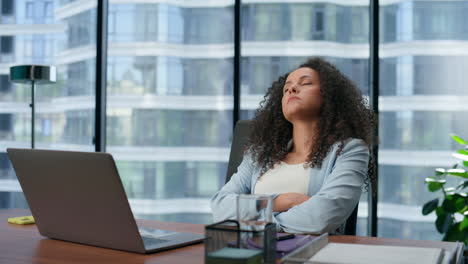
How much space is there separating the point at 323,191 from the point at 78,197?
82 centimetres

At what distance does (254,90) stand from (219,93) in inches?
10.3

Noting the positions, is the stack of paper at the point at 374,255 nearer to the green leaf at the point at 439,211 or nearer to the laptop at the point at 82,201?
the laptop at the point at 82,201

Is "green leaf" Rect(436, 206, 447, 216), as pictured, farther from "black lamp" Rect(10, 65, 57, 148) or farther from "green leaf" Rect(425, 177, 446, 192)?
"black lamp" Rect(10, 65, 57, 148)

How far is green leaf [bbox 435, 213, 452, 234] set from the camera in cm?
313

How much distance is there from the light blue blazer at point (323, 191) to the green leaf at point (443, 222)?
5.24ft

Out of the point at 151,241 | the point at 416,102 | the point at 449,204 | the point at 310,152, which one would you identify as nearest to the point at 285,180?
the point at 310,152

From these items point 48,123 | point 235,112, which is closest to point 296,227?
point 235,112

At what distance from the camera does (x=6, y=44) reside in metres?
4.01

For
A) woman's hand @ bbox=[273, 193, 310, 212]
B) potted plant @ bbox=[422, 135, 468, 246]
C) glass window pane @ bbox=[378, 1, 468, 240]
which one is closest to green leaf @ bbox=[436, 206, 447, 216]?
potted plant @ bbox=[422, 135, 468, 246]

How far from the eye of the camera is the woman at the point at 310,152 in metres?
1.63

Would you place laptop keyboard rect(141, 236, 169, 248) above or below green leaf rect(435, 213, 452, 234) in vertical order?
above

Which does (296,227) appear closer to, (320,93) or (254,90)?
(320,93)

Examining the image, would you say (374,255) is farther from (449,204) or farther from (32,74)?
(32,74)

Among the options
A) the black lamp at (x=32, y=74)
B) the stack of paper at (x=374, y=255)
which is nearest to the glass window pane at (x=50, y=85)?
the black lamp at (x=32, y=74)
